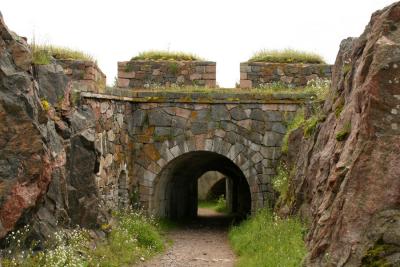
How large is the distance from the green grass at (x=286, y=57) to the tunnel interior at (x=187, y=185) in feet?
8.57

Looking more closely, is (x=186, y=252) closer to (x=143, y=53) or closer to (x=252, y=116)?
(x=252, y=116)

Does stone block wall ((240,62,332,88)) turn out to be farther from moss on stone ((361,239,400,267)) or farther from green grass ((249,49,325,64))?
moss on stone ((361,239,400,267))

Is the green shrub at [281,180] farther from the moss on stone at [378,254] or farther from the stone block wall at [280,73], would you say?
the moss on stone at [378,254]

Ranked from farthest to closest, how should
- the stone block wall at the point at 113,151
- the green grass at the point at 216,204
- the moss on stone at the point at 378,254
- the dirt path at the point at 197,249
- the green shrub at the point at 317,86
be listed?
the green grass at the point at 216,204
the green shrub at the point at 317,86
the stone block wall at the point at 113,151
the dirt path at the point at 197,249
the moss on stone at the point at 378,254

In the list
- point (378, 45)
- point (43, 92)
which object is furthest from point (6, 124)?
point (378, 45)

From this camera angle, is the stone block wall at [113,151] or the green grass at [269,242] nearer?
the green grass at [269,242]

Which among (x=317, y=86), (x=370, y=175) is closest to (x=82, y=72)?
(x=317, y=86)

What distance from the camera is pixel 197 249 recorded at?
10.4 metres

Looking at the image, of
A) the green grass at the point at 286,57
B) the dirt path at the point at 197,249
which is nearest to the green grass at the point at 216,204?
the dirt path at the point at 197,249

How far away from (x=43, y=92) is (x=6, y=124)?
158cm

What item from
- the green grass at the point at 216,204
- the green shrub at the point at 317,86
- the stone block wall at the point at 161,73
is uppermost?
the stone block wall at the point at 161,73

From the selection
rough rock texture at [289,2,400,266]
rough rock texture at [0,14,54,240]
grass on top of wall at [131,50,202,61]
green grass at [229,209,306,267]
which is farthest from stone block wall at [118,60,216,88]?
rough rock texture at [289,2,400,266]

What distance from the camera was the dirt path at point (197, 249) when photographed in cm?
891

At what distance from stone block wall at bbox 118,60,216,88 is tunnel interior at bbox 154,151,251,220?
5.86 feet
